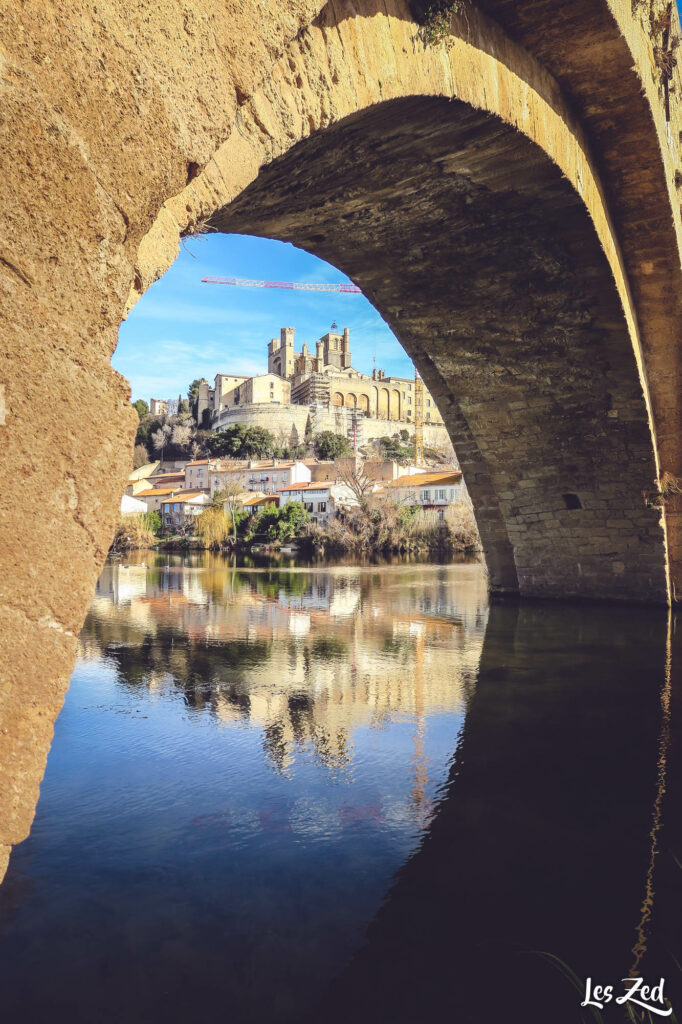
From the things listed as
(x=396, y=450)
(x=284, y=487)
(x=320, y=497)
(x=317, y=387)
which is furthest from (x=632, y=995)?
(x=317, y=387)

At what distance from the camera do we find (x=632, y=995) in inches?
78.9

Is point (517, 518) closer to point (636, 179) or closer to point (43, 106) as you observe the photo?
point (636, 179)

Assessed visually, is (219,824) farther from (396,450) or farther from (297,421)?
(297,421)

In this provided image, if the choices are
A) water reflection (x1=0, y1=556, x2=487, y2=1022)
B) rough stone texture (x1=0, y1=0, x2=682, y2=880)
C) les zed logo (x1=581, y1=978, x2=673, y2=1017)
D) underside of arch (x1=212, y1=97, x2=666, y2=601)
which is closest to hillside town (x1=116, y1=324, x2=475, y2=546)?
underside of arch (x1=212, y1=97, x2=666, y2=601)

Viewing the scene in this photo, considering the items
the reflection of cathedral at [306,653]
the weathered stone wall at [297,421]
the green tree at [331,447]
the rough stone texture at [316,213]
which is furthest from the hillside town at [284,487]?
the rough stone texture at [316,213]

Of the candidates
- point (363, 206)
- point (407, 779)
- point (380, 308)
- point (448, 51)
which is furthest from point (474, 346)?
point (407, 779)

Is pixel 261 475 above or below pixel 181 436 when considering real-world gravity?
below

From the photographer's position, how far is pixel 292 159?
14.9 ft

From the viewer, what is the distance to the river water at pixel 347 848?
6.66 ft

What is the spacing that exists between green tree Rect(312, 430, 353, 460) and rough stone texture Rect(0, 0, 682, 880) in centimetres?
4850

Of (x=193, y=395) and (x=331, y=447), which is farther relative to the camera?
(x=193, y=395)

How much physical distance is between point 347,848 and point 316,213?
4.68 metres

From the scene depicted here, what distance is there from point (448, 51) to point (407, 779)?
11.9ft

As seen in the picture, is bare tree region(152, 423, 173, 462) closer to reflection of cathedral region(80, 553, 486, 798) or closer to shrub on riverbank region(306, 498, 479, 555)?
shrub on riverbank region(306, 498, 479, 555)
